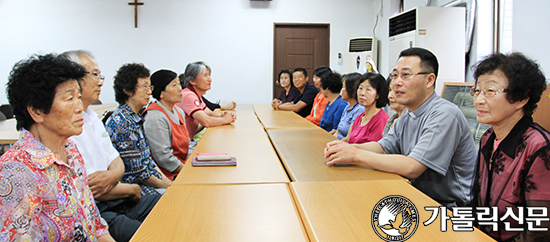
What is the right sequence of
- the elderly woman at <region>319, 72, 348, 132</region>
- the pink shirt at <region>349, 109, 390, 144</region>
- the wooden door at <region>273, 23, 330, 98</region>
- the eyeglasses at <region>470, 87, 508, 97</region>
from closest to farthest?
the eyeglasses at <region>470, 87, 508, 97</region> < the pink shirt at <region>349, 109, 390, 144</region> < the elderly woman at <region>319, 72, 348, 132</region> < the wooden door at <region>273, 23, 330, 98</region>

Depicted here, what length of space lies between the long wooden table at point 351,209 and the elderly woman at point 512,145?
1.09 ft

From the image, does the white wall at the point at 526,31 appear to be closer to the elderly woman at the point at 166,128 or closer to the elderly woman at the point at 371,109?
the elderly woman at the point at 371,109

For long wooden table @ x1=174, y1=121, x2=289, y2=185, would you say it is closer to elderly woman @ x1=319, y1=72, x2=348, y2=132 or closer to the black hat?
the black hat

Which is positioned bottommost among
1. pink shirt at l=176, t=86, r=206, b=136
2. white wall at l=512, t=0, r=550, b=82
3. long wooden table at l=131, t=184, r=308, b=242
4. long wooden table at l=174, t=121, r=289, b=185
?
long wooden table at l=131, t=184, r=308, b=242

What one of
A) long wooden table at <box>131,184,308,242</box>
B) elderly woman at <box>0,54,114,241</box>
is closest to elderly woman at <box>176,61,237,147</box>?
long wooden table at <box>131,184,308,242</box>

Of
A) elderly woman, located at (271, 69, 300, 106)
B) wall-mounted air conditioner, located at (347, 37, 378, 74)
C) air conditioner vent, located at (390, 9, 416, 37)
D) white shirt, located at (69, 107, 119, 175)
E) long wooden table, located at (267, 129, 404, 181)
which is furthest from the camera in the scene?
wall-mounted air conditioner, located at (347, 37, 378, 74)

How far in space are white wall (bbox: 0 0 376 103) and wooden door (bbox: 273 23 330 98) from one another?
0.13m

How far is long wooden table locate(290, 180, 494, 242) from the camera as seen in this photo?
101cm

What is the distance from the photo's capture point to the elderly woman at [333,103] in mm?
4016

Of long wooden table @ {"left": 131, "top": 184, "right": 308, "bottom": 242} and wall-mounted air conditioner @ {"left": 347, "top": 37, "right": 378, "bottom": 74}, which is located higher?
wall-mounted air conditioner @ {"left": 347, "top": 37, "right": 378, "bottom": 74}

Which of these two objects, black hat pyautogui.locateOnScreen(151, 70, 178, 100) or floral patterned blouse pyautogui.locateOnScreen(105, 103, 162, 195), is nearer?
floral patterned blouse pyautogui.locateOnScreen(105, 103, 162, 195)

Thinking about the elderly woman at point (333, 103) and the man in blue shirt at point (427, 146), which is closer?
the man in blue shirt at point (427, 146)

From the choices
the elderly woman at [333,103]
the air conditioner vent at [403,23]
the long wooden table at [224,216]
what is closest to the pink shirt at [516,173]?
the long wooden table at [224,216]

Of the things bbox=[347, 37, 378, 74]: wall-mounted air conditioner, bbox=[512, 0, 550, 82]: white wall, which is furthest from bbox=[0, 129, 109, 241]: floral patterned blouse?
bbox=[347, 37, 378, 74]: wall-mounted air conditioner
